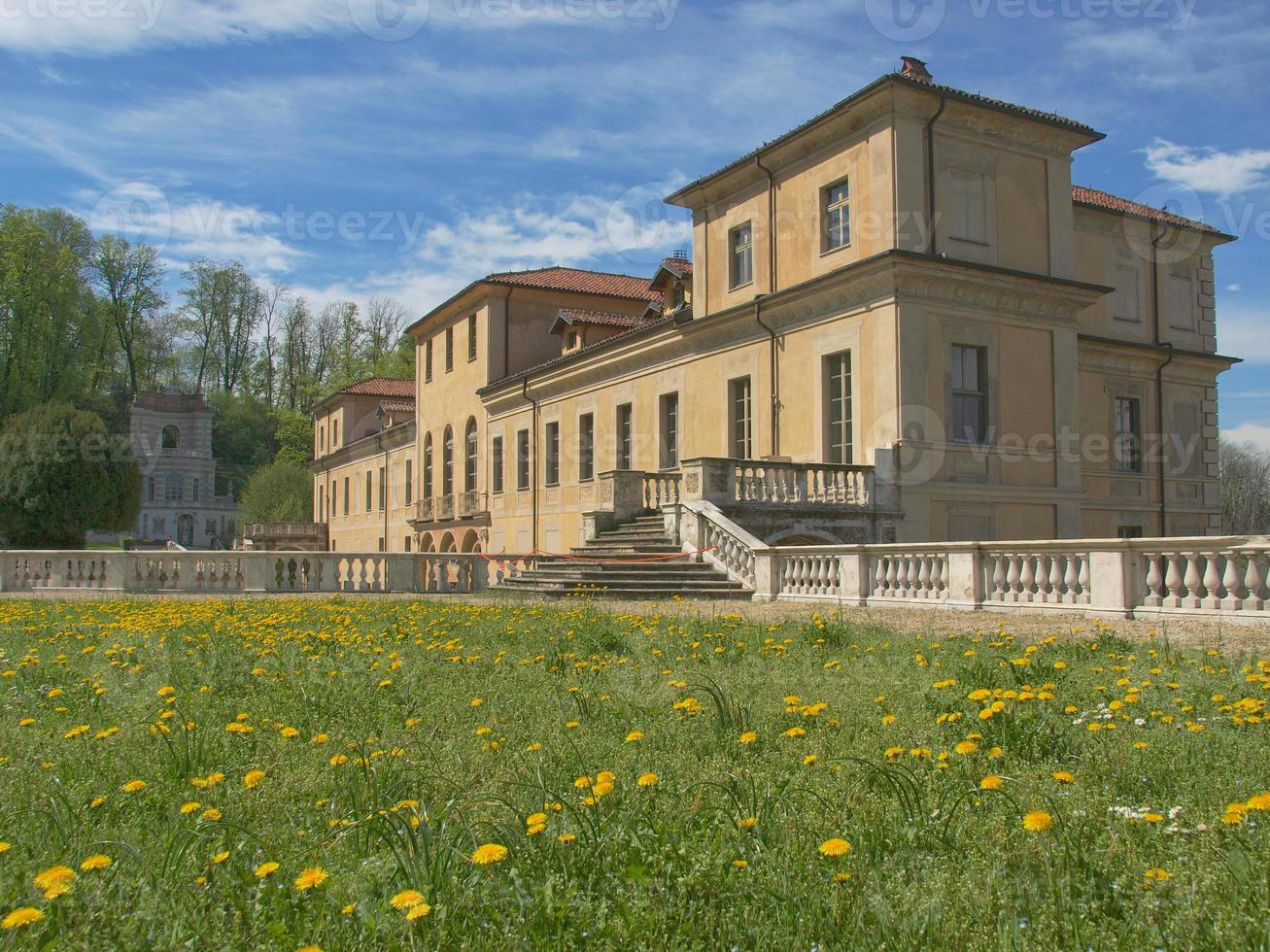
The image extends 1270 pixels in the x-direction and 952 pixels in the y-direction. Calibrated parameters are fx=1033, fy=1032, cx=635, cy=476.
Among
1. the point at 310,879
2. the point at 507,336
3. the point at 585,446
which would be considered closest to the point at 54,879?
the point at 310,879

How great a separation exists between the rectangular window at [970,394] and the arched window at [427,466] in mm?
28832

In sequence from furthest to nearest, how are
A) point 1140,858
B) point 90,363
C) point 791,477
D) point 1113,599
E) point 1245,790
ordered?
point 90,363
point 791,477
point 1113,599
point 1245,790
point 1140,858

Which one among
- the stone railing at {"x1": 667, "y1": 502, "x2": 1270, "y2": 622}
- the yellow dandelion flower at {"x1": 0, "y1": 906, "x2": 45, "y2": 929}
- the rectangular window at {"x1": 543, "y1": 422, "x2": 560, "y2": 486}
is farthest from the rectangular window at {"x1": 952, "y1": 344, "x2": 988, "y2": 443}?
the yellow dandelion flower at {"x1": 0, "y1": 906, "x2": 45, "y2": 929}

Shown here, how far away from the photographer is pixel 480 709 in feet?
17.0

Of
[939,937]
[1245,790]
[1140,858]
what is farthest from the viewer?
[1245,790]

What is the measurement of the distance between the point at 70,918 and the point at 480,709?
289 centimetres

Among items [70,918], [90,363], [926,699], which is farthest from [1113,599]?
[90,363]

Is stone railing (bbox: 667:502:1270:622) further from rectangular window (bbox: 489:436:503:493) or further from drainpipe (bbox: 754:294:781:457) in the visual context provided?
rectangular window (bbox: 489:436:503:493)

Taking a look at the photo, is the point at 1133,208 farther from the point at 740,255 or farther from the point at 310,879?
the point at 310,879

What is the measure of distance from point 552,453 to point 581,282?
886 cm

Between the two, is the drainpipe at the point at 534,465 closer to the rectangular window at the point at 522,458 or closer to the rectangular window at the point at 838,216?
the rectangular window at the point at 522,458

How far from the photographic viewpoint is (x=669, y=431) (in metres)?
29.3

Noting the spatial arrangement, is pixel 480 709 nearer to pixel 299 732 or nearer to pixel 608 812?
pixel 299 732

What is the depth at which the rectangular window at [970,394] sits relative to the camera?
71.5 feet
